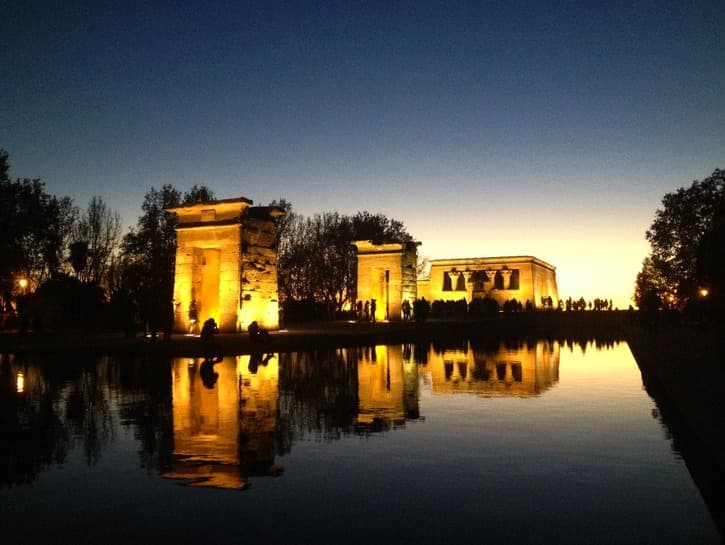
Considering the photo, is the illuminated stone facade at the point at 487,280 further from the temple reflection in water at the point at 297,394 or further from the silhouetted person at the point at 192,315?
the temple reflection in water at the point at 297,394

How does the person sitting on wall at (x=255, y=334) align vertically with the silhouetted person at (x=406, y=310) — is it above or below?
below

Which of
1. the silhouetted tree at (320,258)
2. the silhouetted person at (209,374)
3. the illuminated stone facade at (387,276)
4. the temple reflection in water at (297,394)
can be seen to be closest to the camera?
the temple reflection in water at (297,394)

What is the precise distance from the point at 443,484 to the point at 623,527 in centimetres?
152

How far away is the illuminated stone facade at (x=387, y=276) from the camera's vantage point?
36438 millimetres

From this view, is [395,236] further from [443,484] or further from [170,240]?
[443,484]

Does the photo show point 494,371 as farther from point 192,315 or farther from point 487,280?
point 487,280

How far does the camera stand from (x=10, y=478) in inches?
217

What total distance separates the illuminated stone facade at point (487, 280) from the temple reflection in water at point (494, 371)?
4124cm

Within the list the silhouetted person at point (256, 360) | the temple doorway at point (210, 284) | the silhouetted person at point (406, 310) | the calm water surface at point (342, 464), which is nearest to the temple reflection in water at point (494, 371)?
the calm water surface at point (342, 464)

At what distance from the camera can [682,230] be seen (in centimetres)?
3234

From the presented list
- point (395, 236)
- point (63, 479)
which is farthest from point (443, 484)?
point (395, 236)

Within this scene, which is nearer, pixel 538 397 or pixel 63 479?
pixel 63 479

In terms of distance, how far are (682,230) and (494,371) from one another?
23.9 m

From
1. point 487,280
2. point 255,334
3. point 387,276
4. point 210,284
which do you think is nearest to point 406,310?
point 387,276
